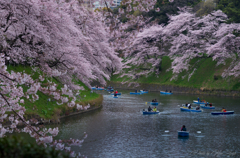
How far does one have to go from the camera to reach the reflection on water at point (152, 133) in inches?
735

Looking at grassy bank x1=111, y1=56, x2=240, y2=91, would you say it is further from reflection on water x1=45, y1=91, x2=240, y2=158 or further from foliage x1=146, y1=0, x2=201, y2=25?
reflection on water x1=45, y1=91, x2=240, y2=158

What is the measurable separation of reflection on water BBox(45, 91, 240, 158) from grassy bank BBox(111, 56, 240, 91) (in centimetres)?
1651

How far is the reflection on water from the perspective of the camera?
1867cm

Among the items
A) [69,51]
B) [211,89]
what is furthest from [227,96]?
[69,51]

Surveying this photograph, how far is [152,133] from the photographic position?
23.9 metres

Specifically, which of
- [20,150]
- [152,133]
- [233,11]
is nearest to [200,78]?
[233,11]

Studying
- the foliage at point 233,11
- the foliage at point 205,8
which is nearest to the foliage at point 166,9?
the foliage at point 205,8

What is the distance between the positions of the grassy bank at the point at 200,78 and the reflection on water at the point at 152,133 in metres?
16.5

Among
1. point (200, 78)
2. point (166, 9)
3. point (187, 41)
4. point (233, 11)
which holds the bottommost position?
point (200, 78)

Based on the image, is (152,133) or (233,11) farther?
(233,11)

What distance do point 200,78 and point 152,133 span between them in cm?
3482

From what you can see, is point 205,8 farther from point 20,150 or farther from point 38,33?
point 20,150

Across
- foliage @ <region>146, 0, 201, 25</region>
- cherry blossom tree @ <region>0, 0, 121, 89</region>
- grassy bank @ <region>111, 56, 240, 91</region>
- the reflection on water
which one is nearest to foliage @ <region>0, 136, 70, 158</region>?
cherry blossom tree @ <region>0, 0, 121, 89</region>

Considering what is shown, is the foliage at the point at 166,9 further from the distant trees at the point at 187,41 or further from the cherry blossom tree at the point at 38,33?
the cherry blossom tree at the point at 38,33
